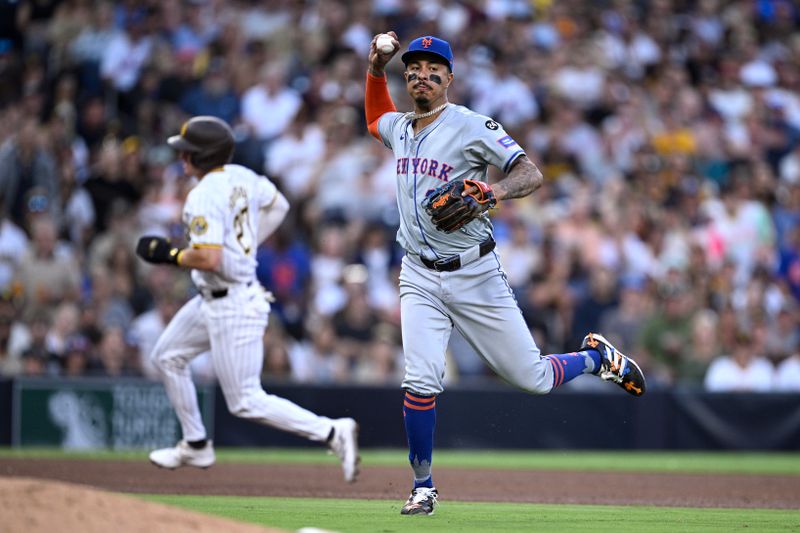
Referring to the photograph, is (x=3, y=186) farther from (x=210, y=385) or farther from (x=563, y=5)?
(x=563, y=5)

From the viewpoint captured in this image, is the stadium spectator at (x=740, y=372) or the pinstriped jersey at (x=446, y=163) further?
the stadium spectator at (x=740, y=372)

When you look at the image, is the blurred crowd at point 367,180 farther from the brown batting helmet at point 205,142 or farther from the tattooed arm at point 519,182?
the tattooed arm at point 519,182

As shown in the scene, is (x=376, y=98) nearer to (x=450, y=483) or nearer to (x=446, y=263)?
(x=446, y=263)

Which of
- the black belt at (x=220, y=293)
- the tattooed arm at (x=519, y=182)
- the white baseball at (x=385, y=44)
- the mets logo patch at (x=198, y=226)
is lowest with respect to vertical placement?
the black belt at (x=220, y=293)

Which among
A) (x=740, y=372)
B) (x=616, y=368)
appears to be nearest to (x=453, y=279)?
(x=616, y=368)

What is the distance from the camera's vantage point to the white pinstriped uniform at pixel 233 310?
7.82 m

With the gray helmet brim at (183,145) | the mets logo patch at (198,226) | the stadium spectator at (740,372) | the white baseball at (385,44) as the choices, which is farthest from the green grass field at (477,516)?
the stadium spectator at (740,372)

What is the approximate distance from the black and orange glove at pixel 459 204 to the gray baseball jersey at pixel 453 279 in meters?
0.27

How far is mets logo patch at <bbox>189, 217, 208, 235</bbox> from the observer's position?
775 cm

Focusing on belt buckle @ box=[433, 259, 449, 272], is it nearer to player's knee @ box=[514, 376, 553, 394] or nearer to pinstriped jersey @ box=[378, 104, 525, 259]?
pinstriped jersey @ box=[378, 104, 525, 259]

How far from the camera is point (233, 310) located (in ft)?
26.2

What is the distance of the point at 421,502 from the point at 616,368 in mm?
1635

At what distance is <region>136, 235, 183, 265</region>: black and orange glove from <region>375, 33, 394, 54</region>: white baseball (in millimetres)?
1734

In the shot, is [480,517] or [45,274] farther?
[45,274]
